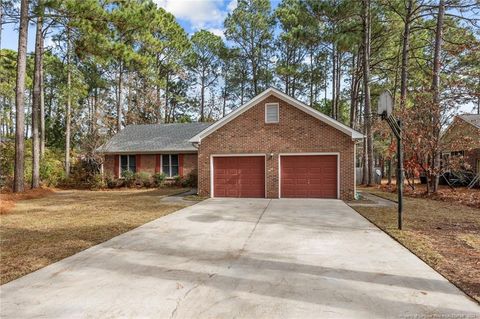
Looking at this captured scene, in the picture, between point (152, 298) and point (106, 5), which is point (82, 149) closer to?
point (106, 5)

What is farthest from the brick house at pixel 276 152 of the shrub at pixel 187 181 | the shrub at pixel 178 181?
the shrub at pixel 178 181

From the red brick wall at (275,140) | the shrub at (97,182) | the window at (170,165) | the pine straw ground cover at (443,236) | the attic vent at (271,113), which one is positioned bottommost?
the pine straw ground cover at (443,236)

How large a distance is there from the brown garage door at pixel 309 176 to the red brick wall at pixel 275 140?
33cm

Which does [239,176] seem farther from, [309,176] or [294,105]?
[294,105]

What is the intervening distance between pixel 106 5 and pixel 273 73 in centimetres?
1921

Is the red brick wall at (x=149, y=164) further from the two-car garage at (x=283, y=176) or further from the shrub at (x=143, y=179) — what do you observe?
the two-car garage at (x=283, y=176)

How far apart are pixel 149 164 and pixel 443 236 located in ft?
57.4

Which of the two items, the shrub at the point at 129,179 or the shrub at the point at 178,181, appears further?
the shrub at the point at 129,179

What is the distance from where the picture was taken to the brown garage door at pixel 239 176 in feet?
47.9

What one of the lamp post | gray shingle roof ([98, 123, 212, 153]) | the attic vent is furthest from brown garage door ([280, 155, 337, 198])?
gray shingle roof ([98, 123, 212, 153])

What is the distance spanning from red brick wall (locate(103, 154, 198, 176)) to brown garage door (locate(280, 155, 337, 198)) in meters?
7.74

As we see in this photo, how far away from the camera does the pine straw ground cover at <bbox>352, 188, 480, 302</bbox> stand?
15.5 ft

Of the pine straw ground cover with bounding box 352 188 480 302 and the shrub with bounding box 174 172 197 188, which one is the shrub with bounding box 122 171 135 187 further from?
the pine straw ground cover with bounding box 352 188 480 302

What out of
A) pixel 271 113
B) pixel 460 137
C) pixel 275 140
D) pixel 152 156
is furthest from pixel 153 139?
pixel 460 137
